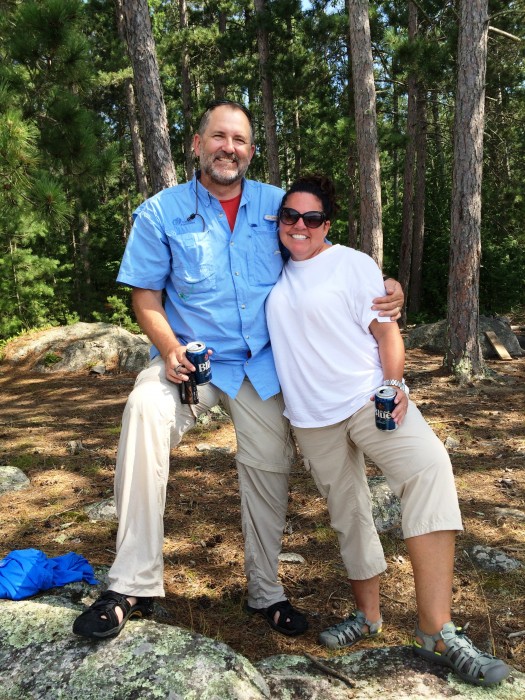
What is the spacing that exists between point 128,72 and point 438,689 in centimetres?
1781

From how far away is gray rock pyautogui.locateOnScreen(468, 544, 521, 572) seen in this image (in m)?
3.65

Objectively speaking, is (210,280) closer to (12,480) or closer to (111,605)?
(111,605)

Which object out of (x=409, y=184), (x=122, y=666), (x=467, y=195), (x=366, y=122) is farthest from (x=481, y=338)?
(x=122, y=666)

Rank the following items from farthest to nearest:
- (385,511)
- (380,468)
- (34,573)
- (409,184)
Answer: (409,184)
(385,511)
(34,573)
(380,468)

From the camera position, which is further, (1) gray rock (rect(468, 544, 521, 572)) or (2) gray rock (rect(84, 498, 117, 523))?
(2) gray rock (rect(84, 498, 117, 523))

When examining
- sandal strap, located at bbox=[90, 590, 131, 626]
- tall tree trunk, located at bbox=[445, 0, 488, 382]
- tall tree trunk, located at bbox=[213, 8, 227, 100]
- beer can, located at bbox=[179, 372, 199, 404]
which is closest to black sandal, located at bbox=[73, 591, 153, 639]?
sandal strap, located at bbox=[90, 590, 131, 626]

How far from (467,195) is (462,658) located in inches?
305

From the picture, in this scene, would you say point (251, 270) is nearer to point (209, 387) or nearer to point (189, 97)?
point (209, 387)

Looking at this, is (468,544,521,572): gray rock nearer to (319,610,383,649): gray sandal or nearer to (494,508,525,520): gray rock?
(494,508,525,520): gray rock

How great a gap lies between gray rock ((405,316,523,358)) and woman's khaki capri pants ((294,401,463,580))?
8571 mm

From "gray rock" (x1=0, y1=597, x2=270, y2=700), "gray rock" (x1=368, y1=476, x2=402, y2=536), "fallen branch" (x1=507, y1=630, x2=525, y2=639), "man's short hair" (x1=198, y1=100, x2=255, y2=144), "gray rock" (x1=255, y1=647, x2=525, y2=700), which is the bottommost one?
"fallen branch" (x1=507, y1=630, x2=525, y2=639)

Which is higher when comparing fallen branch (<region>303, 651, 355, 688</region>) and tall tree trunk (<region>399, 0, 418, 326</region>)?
tall tree trunk (<region>399, 0, 418, 326</region>)

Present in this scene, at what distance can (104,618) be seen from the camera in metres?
2.33

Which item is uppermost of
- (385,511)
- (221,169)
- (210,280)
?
(221,169)
